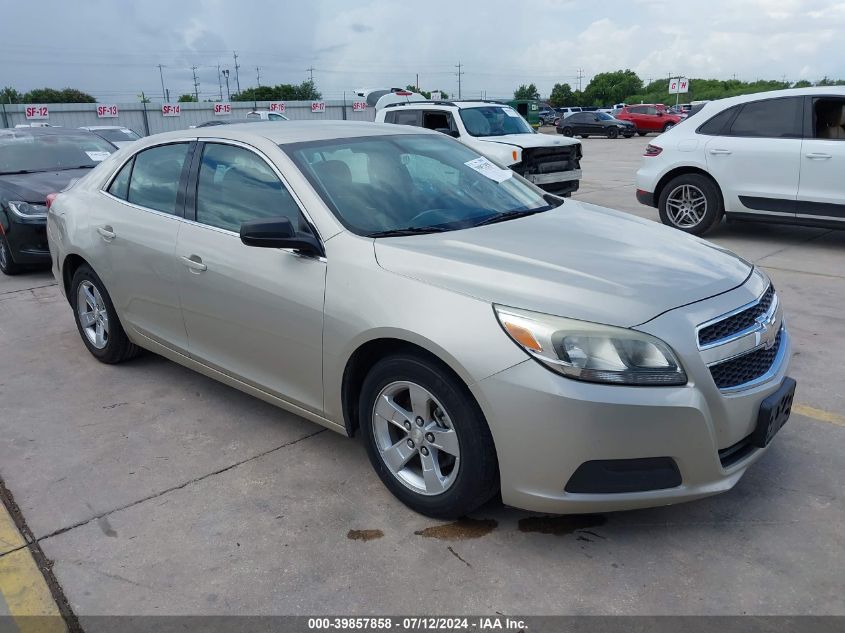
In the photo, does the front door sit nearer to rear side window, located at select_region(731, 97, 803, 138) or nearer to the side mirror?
the side mirror

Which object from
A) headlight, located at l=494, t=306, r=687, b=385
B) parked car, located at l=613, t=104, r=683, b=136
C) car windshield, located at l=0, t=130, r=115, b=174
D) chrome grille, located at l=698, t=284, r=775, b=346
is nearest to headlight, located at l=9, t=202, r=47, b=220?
car windshield, located at l=0, t=130, r=115, b=174

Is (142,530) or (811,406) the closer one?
(142,530)

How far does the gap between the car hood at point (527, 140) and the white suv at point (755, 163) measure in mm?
2349

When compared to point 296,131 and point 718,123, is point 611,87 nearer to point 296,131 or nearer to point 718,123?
point 718,123

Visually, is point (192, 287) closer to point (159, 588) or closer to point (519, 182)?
point (159, 588)

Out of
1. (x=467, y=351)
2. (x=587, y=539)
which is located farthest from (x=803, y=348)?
(x=467, y=351)

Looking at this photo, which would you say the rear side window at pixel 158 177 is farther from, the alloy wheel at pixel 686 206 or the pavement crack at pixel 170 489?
the alloy wheel at pixel 686 206

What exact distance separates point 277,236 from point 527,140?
858cm

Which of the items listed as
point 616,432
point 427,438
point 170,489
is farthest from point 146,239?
point 616,432

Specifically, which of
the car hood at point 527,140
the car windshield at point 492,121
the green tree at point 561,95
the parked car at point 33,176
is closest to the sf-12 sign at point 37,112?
the parked car at point 33,176

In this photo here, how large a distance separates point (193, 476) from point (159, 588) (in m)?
0.85

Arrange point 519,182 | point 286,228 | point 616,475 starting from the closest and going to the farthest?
point 616,475
point 286,228
point 519,182

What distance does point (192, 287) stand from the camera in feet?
12.6

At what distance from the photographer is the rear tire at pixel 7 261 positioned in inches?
306
